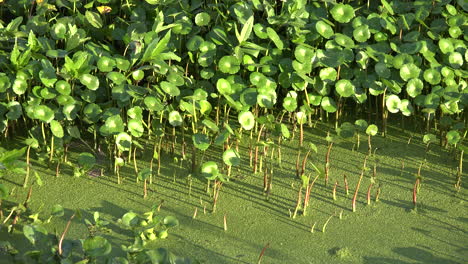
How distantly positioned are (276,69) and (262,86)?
0.38ft

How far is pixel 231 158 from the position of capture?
8.91 feet

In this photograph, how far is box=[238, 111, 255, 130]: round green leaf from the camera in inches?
111

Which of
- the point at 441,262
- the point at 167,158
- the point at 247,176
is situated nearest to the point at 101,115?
the point at 167,158

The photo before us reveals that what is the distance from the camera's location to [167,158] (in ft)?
9.72

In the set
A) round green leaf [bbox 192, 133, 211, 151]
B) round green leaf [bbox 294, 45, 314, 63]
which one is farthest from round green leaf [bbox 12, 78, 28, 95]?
round green leaf [bbox 294, 45, 314, 63]

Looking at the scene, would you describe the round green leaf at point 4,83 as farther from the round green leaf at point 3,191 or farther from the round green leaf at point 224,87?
the round green leaf at point 224,87

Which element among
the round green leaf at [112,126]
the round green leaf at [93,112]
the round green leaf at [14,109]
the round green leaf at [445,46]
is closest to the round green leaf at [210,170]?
the round green leaf at [112,126]

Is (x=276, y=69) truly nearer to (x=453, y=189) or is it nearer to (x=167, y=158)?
(x=167, y=158)

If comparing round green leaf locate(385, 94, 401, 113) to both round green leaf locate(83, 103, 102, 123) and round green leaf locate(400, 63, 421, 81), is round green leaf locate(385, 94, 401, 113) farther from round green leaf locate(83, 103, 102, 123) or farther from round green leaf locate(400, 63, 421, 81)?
round green leaf locate(83, 103, 102, 123)

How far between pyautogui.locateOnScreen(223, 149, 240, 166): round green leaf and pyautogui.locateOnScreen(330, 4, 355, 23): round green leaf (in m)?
0.68

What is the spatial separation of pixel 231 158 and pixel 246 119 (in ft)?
0.57

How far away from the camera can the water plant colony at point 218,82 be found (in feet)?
9.15

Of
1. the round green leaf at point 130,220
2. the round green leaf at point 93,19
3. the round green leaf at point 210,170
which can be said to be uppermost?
the round green leaf at point 93,19

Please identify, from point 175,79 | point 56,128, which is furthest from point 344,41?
point 56,128
